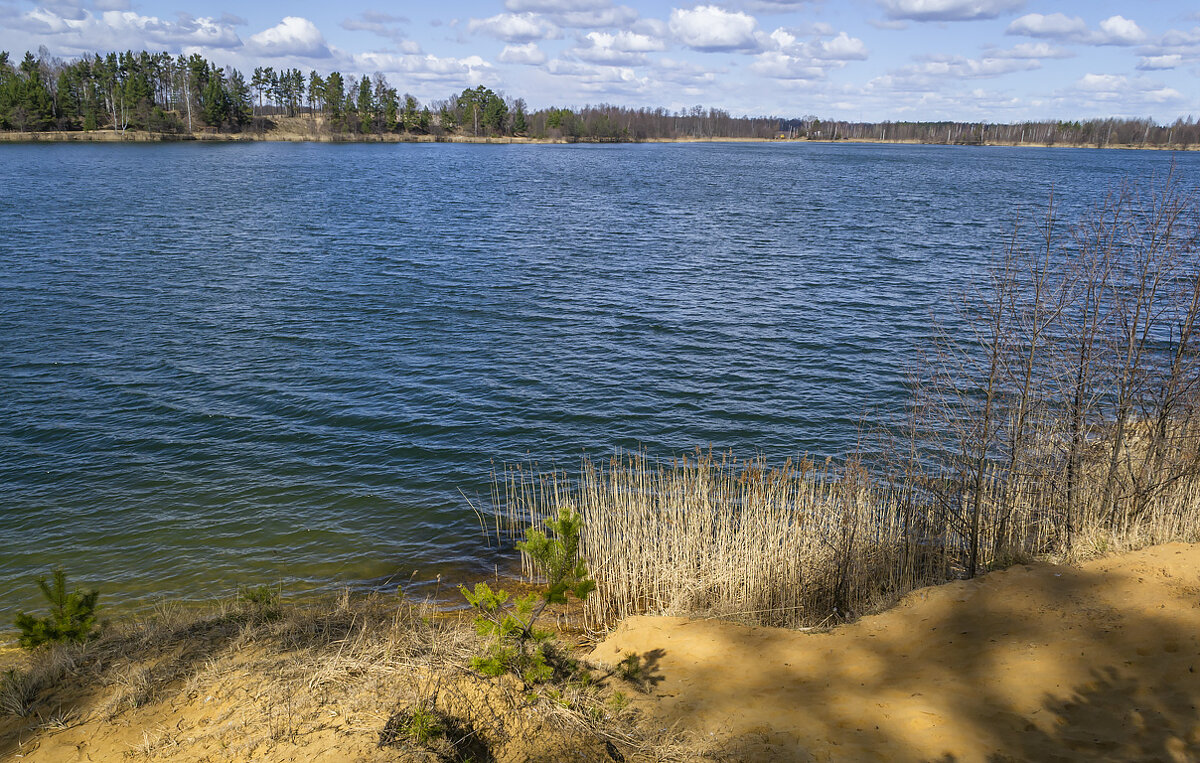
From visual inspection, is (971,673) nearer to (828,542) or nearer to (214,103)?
(828,542)

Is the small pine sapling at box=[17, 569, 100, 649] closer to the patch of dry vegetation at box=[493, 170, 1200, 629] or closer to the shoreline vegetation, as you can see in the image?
the shoreline vegetation

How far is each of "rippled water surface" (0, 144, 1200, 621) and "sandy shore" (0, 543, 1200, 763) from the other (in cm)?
491

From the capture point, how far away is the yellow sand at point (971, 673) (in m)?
6.22

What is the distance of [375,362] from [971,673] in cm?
1849

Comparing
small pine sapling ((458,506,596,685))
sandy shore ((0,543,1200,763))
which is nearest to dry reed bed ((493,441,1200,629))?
sandy shore ((0,543,1200,763))

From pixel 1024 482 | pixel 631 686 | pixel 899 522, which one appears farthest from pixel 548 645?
pixel 1024 482

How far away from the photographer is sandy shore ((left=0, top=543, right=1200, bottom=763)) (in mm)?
6129

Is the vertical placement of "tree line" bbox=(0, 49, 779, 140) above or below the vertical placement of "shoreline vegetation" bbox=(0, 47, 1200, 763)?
above

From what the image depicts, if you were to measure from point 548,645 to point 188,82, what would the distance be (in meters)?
160

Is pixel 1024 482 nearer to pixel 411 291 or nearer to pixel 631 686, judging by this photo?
pixel 631 686

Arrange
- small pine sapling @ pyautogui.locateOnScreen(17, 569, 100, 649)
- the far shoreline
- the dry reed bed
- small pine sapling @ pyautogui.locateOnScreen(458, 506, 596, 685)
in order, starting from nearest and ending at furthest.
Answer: small pine sapling @ pyautogui.locateOnScreen(458, 506, 596, 685) < small pine sapling @ pyautogui.locateOnScreen(17, 569, 100, 649) < the dry reed bed < the far shoreline

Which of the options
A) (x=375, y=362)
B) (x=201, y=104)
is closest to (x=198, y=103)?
(x=201, y=104)

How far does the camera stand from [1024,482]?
10.8 m

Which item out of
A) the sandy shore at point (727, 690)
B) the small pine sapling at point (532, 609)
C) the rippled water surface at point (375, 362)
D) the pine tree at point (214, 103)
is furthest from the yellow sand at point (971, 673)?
the pine tree at point (214, 103)
